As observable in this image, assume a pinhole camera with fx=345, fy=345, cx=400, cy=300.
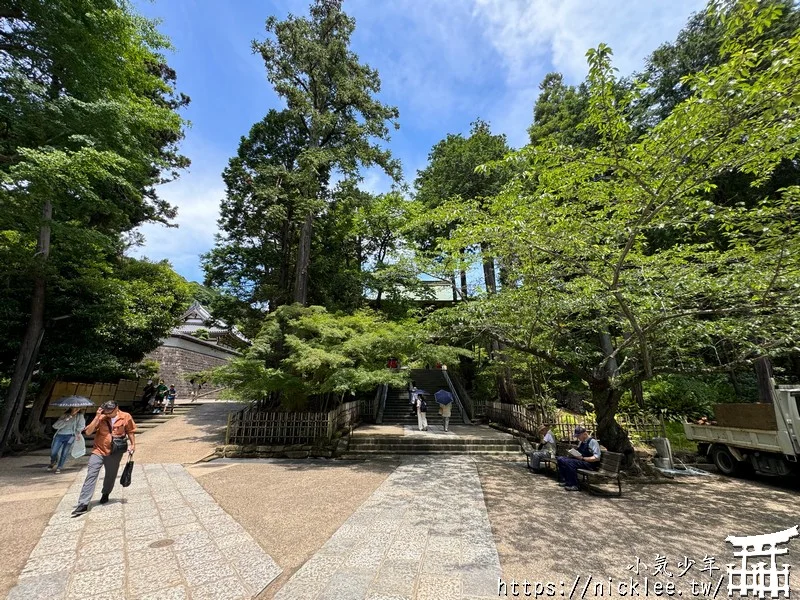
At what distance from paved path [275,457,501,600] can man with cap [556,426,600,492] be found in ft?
6.22

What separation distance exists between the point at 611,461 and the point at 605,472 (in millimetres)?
416

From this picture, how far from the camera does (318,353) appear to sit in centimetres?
861

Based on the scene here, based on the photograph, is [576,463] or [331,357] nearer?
[576,463]

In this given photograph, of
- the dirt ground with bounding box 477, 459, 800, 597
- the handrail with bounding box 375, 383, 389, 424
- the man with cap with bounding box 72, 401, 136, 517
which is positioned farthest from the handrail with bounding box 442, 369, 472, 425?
the man with cap with bounding box 72, 401, 136, 517

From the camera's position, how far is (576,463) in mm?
6609

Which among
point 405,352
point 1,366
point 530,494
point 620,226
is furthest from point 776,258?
point 1,366

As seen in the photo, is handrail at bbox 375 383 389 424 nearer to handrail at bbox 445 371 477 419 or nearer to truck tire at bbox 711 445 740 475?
handrail at bbox 445 371 477 419

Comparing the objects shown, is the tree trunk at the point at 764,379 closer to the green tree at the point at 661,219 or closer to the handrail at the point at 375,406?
the green tree at the point at 661,219

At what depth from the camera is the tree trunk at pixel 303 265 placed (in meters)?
13.2

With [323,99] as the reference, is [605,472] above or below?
below

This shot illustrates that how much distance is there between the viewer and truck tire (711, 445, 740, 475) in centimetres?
831

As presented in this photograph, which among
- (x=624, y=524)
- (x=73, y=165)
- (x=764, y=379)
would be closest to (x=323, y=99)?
(x=73, y=165)

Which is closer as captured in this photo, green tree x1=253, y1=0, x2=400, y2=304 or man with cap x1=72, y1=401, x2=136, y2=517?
man with cap x1=72, y1=401, x2=136, y2=517

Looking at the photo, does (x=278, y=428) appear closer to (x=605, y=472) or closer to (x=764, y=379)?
(x=605, y=472)
